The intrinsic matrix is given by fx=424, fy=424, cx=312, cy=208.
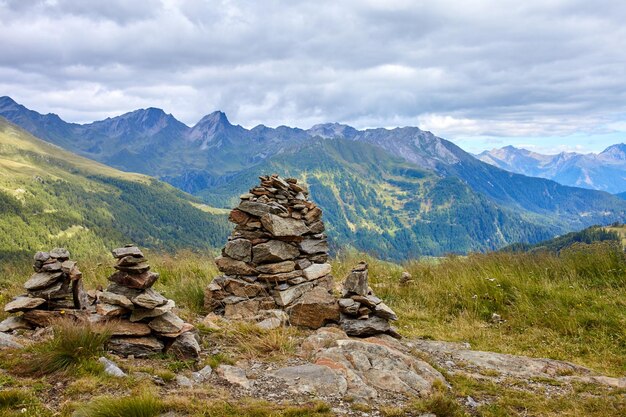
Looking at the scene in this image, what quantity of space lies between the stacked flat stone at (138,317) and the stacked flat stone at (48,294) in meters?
1.44

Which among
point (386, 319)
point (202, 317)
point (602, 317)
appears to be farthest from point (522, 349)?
point (202, 317)

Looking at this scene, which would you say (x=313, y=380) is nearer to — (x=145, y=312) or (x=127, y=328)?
(x=145, y=312)

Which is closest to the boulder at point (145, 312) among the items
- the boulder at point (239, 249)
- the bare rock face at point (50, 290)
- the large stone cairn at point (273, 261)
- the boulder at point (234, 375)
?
the boulder at point (234, 375)

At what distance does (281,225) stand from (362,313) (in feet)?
11.7

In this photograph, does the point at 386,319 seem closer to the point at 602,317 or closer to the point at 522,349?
the point at 522,349

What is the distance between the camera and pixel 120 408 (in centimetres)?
522

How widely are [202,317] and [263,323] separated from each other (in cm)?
211

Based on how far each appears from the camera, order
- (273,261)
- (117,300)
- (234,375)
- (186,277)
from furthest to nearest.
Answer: (186,277), (273,261), (117,300), (234,375)

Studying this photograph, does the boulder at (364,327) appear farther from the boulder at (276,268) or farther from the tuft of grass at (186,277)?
the tuft of grass at (186,277)

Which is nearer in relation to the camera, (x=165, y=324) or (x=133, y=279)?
(x=165, y=324)

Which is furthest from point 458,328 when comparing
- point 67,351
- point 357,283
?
point 67,351

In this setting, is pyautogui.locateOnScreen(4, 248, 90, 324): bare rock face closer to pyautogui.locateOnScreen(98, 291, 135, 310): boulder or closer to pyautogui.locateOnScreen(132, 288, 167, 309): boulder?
pyautogui.locateOnScreen(98, 291, 135, 310): boulder

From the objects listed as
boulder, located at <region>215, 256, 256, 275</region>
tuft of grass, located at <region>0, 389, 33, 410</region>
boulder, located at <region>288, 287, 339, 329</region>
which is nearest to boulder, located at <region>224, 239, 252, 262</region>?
boulder, located at <region>215, 256, 256, 275</region>

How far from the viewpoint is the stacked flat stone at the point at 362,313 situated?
1025 centimetres
